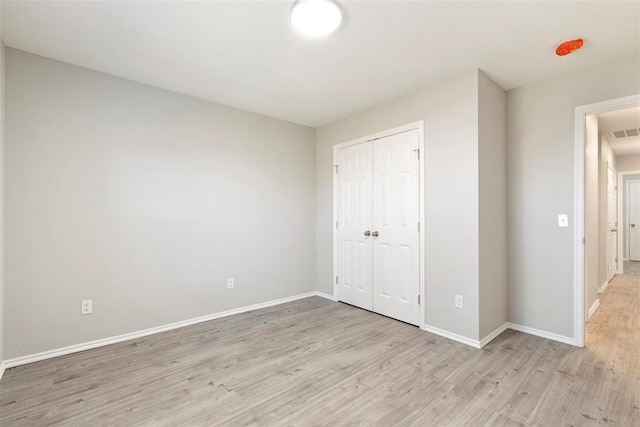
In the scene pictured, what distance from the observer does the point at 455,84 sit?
9.06ft

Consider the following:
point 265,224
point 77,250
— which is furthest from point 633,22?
point 77,250

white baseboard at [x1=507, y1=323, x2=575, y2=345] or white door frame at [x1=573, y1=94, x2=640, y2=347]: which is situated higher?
white door frame at [x1=573, y1=94, x2=640, y2=347]

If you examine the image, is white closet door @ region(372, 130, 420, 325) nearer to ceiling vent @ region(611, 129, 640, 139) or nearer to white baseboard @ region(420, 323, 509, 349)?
white baseboard @ region(420, 323, 509, 349)

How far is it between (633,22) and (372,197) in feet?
8.18

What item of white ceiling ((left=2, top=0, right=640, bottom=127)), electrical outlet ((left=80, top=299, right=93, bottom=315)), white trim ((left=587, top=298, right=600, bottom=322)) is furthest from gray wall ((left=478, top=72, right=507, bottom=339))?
A: electrical outlet ((left=80, top=299, right=93, bottom=315))

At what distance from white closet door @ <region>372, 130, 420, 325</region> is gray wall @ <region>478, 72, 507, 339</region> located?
2.05 feet

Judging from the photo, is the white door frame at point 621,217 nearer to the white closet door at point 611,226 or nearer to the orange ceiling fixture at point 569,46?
the white closet door at point 611,226

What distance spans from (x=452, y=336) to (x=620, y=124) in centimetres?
371

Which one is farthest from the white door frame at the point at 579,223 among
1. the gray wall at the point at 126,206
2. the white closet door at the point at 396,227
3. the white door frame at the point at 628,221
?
the white door frame at the point at 628,221

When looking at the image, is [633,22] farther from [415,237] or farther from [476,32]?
[415,237]

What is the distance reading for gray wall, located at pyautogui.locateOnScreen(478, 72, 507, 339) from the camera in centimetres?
266

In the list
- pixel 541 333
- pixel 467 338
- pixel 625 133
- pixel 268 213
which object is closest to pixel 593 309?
pixel 541 333

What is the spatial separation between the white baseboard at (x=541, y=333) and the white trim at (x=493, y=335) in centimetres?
8

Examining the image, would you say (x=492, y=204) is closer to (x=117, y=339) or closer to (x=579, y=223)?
(x=579, y=223)
